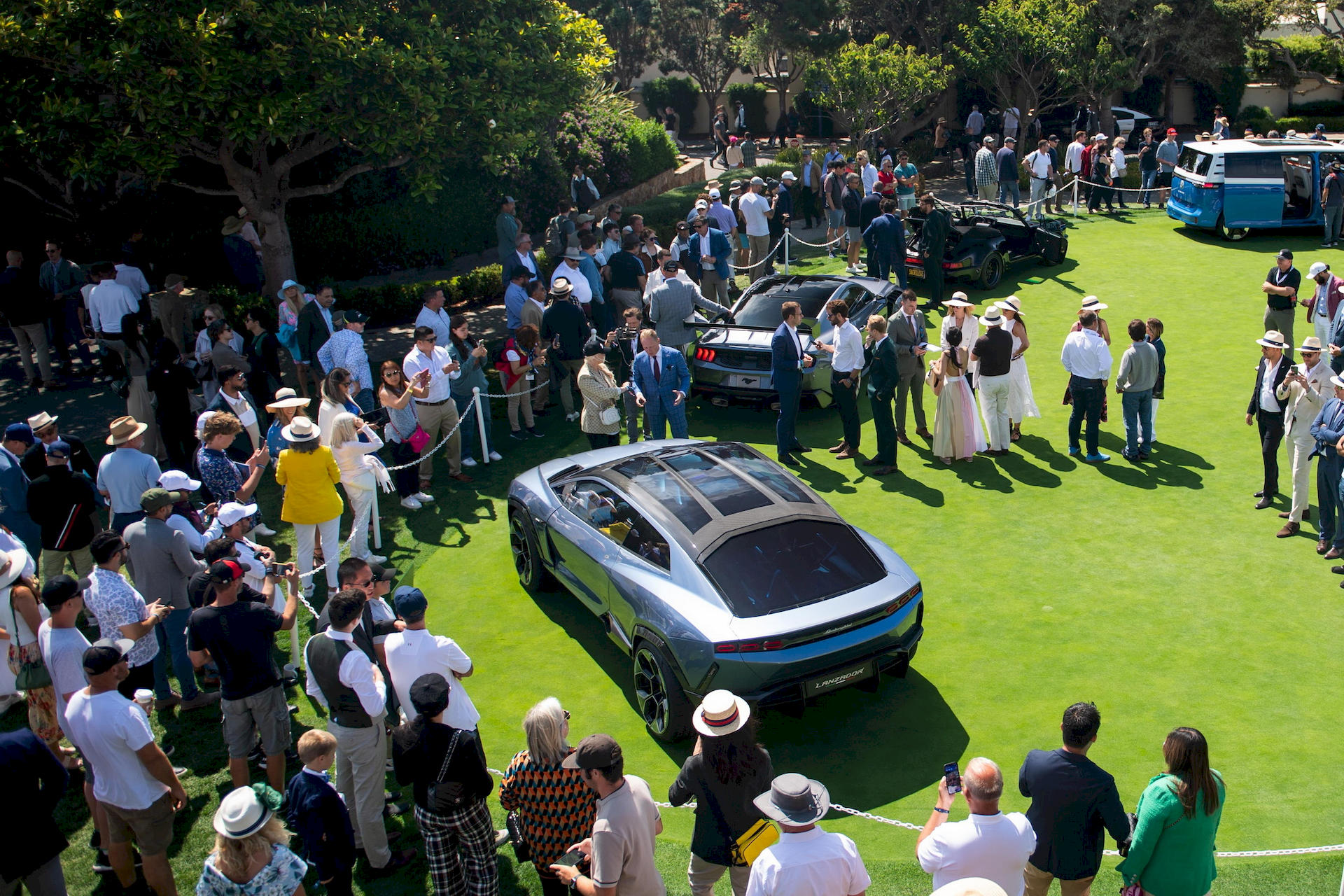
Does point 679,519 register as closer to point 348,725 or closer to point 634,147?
point 348,725

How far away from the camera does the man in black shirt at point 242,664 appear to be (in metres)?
6.46

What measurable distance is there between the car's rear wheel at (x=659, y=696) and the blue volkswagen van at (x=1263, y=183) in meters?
17.9

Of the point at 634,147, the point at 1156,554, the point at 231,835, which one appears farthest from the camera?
the point at 634,147

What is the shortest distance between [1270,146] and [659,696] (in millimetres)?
18623

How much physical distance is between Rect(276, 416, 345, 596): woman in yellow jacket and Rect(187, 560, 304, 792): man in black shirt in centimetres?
217

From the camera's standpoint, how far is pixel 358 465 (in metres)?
9.98

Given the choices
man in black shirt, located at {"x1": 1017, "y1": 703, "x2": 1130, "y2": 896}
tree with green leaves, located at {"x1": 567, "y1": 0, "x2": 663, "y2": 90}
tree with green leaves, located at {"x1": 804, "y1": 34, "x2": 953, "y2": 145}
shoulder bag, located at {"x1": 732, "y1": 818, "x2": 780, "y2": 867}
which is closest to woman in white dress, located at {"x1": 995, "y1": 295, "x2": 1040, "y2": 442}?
man in black shirt, located at {"x1": 1017, "y1": 703, "x2": 1130, "y2": 896}

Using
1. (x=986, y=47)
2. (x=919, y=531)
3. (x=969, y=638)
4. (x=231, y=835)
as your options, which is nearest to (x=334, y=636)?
(x=231, y=835)

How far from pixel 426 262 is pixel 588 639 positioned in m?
14.8

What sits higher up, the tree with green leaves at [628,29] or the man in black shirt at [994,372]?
the tree with green leaves at [628,29]

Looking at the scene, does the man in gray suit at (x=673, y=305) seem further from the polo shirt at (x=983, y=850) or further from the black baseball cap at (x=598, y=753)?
the polo shirt at (x=983, y=850)

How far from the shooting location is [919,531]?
10.7 meters

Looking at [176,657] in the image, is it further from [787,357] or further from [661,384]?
[787,357]

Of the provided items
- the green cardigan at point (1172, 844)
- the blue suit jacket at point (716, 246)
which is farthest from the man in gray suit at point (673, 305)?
the green cardigan at point (1172, 844)
